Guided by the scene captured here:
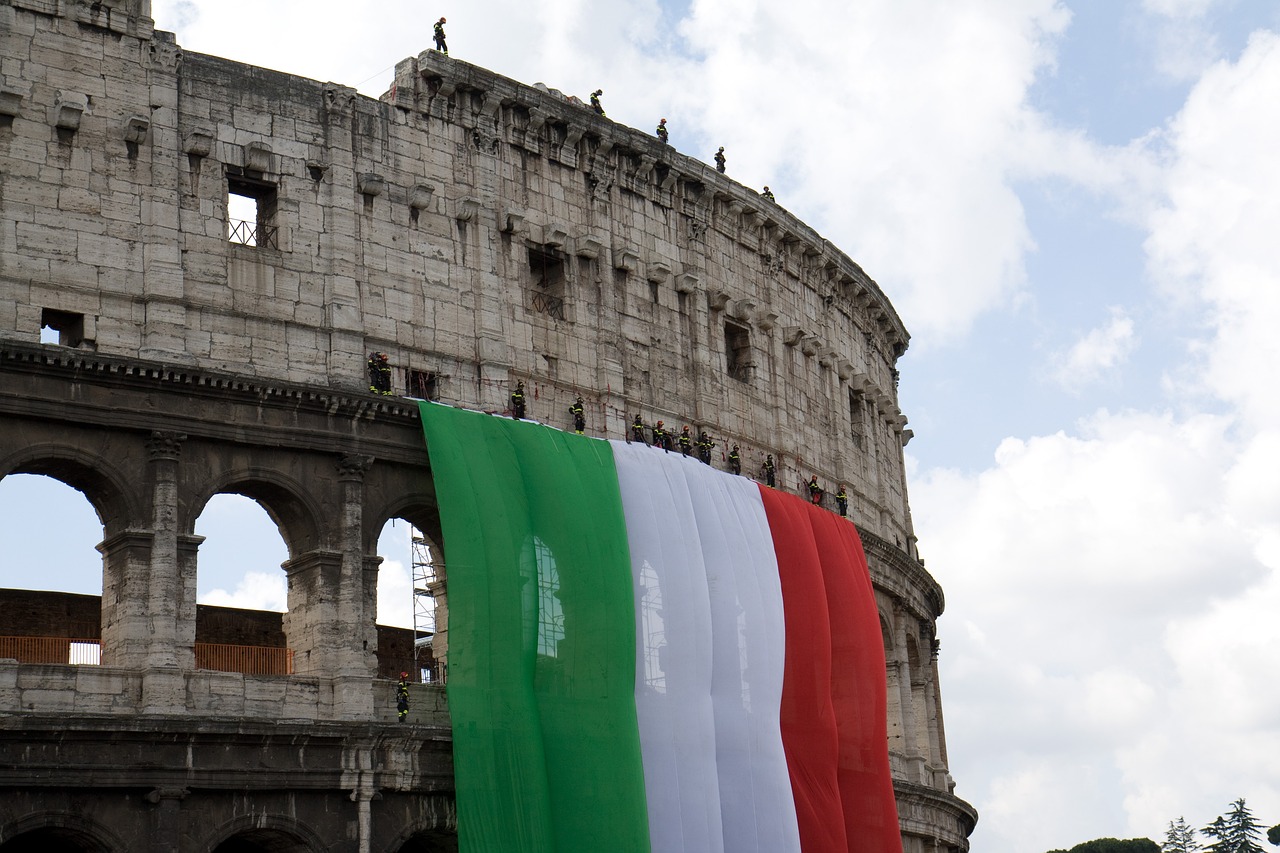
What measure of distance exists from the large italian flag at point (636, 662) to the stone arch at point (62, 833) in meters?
5.30

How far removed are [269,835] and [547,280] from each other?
1179cm

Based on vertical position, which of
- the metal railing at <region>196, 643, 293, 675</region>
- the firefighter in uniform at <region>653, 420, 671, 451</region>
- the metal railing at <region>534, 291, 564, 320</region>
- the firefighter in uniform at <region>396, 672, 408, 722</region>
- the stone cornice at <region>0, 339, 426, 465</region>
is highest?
the metal railing at <region>534, 291, 564, 320</region>

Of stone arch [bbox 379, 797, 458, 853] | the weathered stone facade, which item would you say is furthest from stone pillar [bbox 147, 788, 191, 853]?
stone arch [bbox 379, 797, 458, 853]

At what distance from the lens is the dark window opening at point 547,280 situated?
3447 cm

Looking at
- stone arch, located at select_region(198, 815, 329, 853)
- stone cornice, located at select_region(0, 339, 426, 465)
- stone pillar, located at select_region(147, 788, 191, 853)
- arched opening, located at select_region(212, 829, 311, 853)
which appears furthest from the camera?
arched opening, located at select_region(212, 829, 311, 853)

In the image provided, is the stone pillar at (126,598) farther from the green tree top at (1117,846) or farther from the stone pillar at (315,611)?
the green tree top at (1117,846)

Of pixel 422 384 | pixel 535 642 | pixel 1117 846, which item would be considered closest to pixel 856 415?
pixel 422 384

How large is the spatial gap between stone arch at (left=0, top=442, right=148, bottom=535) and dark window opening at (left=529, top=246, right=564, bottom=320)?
9.15 m

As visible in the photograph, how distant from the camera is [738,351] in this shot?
1544 inches

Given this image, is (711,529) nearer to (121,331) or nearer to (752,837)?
(752,837)

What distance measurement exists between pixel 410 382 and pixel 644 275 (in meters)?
6.61

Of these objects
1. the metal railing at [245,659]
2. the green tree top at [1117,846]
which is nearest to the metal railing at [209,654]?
the metal railing at [245,659]

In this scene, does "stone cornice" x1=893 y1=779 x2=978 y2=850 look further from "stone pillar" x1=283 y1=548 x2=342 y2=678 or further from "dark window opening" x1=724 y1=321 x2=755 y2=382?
"stone pillar" x1=283 y1=548 x2=342 y2=678

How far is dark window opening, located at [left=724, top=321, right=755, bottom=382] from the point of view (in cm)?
3897
